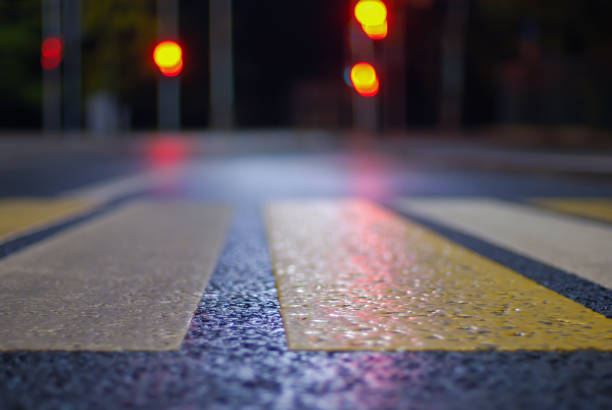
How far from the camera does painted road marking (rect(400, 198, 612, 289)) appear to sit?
18.1 ft

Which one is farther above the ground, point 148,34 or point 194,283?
point 148,34

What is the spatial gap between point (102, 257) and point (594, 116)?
23394 millimetres

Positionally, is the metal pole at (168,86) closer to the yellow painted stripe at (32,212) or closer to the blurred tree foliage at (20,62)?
the blurred tree foliage at (20,62)

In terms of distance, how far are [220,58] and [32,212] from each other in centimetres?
3729

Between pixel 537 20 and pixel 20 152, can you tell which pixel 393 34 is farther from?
pixel 20 152

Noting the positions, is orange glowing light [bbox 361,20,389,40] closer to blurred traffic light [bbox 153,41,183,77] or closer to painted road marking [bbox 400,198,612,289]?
blurred traffic light [bbox 153,41,183,77]

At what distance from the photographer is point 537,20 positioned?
93.3 ft

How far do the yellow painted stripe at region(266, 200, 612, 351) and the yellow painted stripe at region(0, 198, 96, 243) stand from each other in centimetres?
227

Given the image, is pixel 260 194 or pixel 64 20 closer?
pixel 260 194

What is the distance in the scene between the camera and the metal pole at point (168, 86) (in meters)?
42.6

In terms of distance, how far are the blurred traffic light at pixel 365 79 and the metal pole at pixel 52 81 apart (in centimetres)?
1466

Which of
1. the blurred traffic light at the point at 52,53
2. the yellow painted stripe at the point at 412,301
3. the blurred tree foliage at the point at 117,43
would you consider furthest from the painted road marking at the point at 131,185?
the blurred tree foliage at the point at 117,43

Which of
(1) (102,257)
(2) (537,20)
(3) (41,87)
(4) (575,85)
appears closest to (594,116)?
(4) (575,85)

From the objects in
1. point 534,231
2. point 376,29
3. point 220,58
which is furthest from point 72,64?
point 534,231
